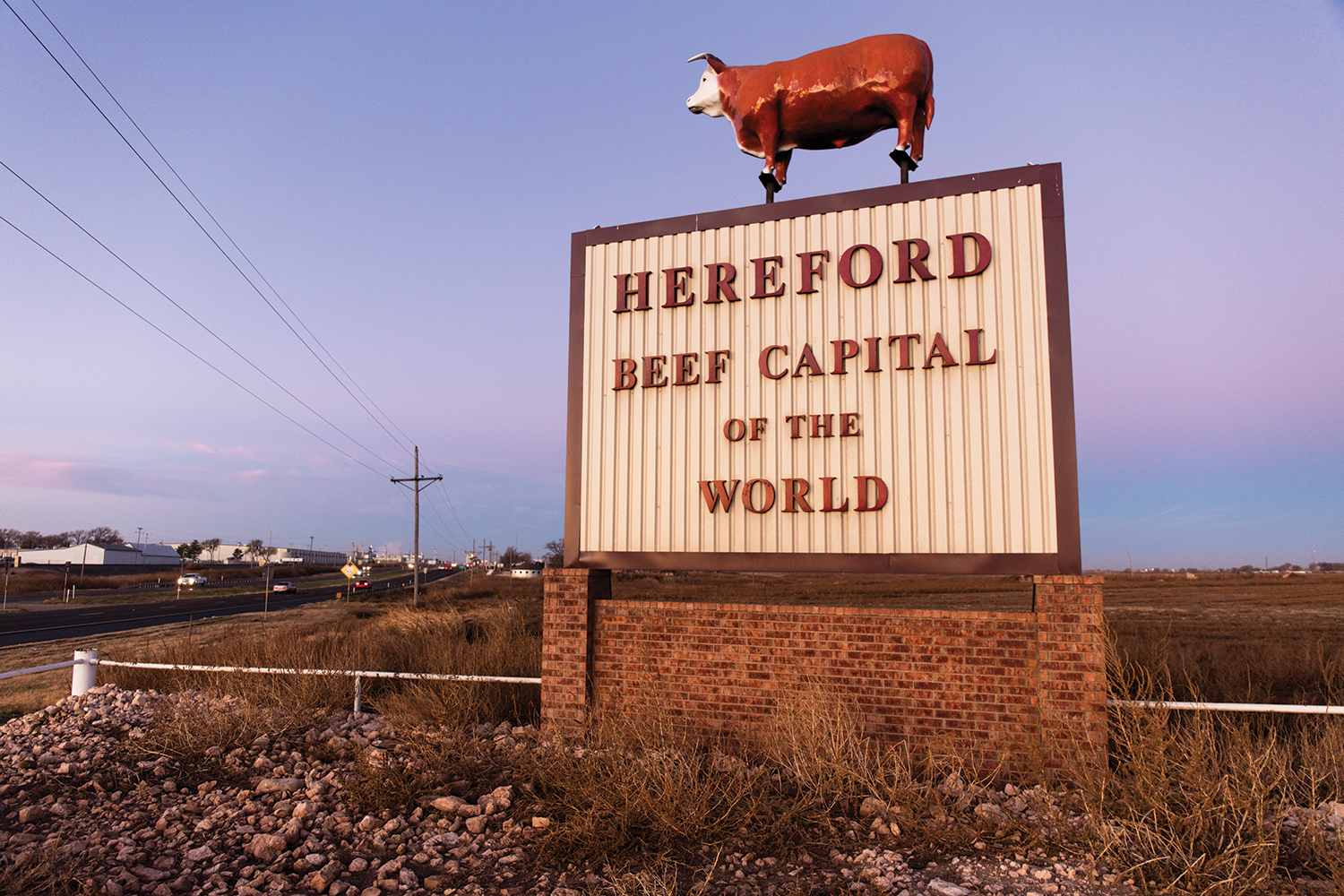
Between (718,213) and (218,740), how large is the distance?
7.18 meters

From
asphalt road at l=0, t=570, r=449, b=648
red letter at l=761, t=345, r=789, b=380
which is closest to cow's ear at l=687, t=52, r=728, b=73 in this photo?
red letter at l=761, t=345, r=789, b=380

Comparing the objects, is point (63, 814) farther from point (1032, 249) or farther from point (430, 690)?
point (1032, 249)

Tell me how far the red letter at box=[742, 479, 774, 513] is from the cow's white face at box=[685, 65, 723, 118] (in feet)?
14.9

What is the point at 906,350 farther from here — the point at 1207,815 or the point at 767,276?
the point at 1207,815

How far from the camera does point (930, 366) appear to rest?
663 centimetres

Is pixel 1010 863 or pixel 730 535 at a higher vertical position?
pixel 730 535

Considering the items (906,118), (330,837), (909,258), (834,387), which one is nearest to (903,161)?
(906,118)

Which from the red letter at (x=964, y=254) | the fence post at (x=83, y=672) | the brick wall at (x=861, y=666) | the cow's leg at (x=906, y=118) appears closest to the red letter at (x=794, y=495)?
the brick wall at (x=861, y=666)

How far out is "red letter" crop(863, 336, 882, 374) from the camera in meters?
6.78

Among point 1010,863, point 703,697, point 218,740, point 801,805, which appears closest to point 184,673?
point 218,740

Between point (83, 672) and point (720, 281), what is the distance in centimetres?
899

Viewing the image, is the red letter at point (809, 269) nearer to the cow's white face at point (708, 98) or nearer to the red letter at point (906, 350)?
the red letter at point (906, 350)

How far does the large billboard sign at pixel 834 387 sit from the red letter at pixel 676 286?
1 centimetres

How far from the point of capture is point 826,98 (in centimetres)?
746
